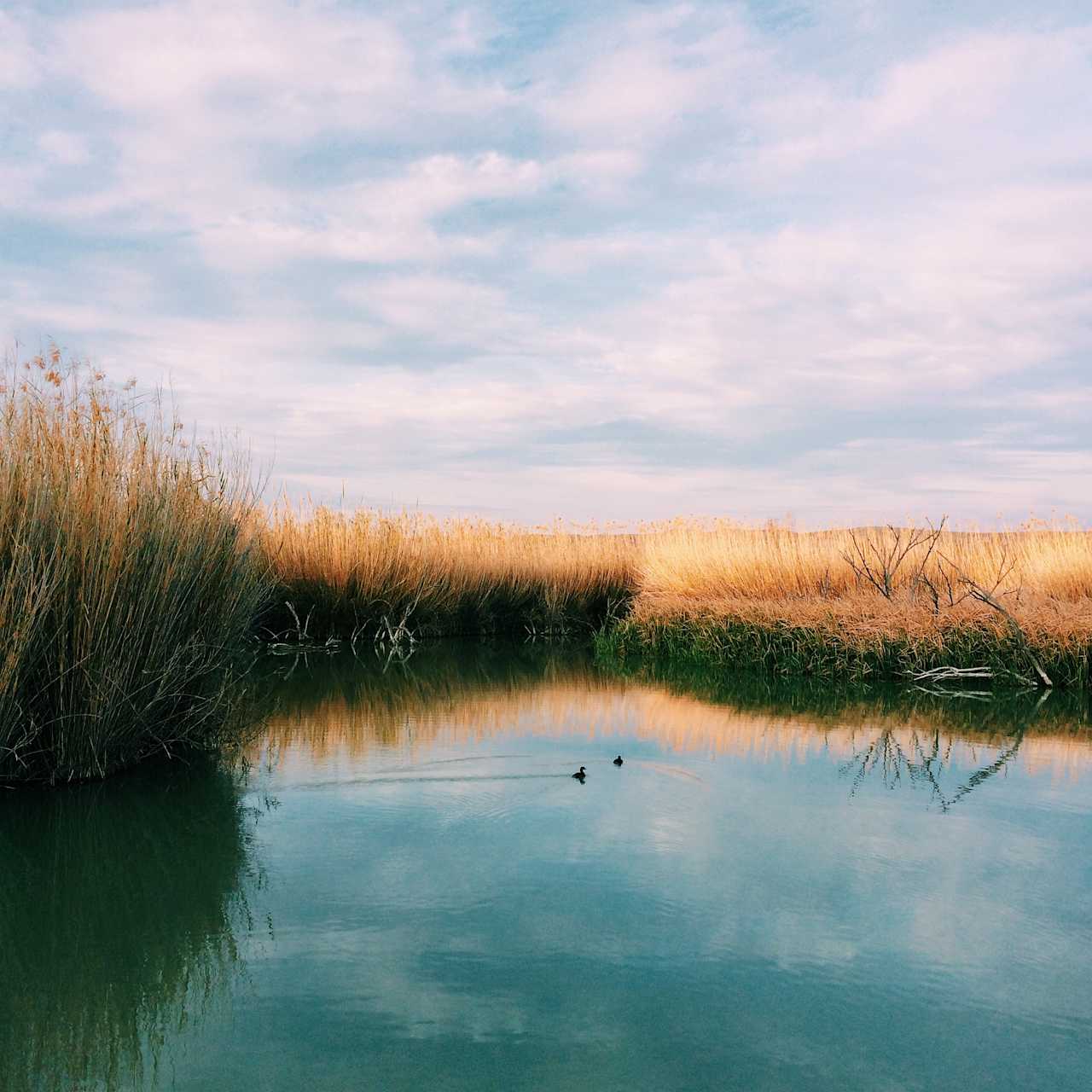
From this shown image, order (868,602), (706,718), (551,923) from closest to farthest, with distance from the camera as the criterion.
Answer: (551,923) < (706,718) < (868,602)

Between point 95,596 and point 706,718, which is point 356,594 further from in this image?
point 95,596

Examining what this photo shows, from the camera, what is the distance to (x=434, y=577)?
13539 mm

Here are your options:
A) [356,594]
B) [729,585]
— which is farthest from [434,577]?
[729,585]

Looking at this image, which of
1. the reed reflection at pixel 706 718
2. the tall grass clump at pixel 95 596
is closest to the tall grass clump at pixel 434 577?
the reed reflection at pixel 706 718

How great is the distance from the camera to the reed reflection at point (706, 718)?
5.73 metres

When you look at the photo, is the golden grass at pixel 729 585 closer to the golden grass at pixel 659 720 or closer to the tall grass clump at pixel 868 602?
the tall grass clump at pixel 868 602

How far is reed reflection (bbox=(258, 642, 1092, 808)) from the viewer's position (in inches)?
226

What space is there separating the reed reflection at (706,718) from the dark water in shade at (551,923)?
0.20 meters

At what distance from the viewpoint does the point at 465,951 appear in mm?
2760

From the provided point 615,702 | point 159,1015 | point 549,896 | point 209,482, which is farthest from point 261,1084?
point 615,702

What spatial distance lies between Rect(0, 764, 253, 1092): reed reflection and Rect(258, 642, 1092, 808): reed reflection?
135 centimetres

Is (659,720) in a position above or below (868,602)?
below

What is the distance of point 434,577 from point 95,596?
29.6 ft

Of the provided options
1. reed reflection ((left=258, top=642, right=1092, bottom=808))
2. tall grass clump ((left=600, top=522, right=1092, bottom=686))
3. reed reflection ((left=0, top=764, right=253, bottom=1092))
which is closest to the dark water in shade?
reed reflection ((left=0, top=764, right=253, bottom=1092))
